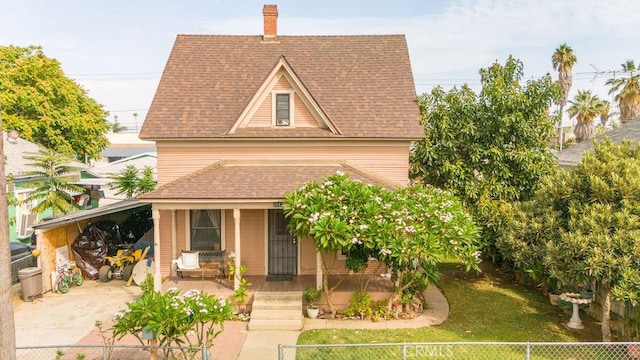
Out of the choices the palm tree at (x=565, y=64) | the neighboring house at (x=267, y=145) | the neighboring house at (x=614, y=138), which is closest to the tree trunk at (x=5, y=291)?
the neighboring house at (x=267, y=145)

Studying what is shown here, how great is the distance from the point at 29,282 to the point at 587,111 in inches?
2000

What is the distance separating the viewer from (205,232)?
651 inches

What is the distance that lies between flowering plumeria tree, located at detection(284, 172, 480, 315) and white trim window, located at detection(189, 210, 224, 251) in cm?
474

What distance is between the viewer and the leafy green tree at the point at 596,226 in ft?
33.2

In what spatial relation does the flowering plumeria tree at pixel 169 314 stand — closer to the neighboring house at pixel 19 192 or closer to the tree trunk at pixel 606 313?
the tree trunk at pixel 606 313

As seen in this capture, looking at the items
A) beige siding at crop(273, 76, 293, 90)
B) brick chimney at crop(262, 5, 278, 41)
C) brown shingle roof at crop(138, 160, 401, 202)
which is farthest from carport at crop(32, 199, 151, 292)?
brick chimney at crop(262, 5, 278, 41)

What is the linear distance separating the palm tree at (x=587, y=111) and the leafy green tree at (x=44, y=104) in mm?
48243

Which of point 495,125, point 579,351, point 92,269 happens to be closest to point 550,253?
point 579,351

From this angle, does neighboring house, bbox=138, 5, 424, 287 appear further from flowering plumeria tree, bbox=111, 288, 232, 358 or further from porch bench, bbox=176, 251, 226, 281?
flowering plumeria tree, bbox=111, 288, 232, 358

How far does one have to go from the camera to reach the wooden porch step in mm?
12531

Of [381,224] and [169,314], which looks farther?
[381,224]

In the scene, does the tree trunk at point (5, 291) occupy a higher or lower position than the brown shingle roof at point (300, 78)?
lower

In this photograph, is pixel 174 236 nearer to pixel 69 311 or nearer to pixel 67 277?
pixel 67 277

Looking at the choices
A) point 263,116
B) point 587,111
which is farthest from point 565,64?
point 263,116
